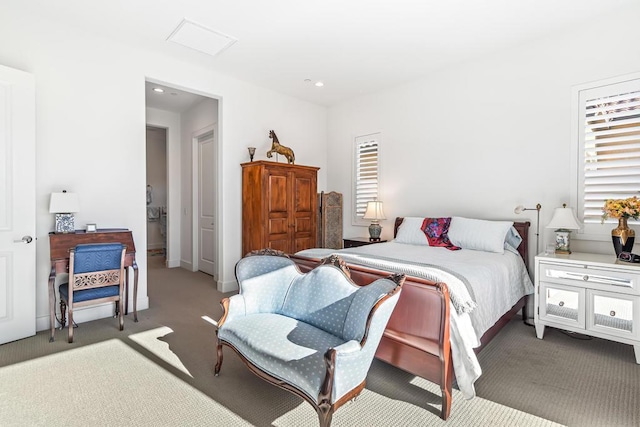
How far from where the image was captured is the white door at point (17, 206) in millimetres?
2793

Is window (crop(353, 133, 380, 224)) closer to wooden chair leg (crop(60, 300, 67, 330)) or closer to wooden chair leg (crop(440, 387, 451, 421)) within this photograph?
wooden chair leg (crop(440, 387, 451, 421))

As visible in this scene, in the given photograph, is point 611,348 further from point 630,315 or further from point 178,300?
point 178,300

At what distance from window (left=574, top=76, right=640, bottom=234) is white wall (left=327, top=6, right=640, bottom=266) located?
124mm

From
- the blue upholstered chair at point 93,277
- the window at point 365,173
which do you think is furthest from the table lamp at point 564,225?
the blue upholstered chair at point 93,277

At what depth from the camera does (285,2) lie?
2.88m

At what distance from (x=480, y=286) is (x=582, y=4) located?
9.02ft

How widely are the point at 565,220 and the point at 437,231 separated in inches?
49.4

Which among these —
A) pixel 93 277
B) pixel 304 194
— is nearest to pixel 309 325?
pixel 93 277

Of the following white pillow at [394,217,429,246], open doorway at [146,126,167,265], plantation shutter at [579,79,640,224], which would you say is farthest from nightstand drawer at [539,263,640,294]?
open doorway at [146,126,167,265]

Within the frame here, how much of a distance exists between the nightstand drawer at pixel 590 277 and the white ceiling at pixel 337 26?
238 centimetres

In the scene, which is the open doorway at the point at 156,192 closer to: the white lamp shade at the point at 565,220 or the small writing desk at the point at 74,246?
the small writing desk at the point at 74,246

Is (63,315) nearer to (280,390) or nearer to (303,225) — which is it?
(280,390)

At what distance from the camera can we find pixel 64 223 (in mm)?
3123

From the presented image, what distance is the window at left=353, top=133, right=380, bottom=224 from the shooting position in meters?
5.14
